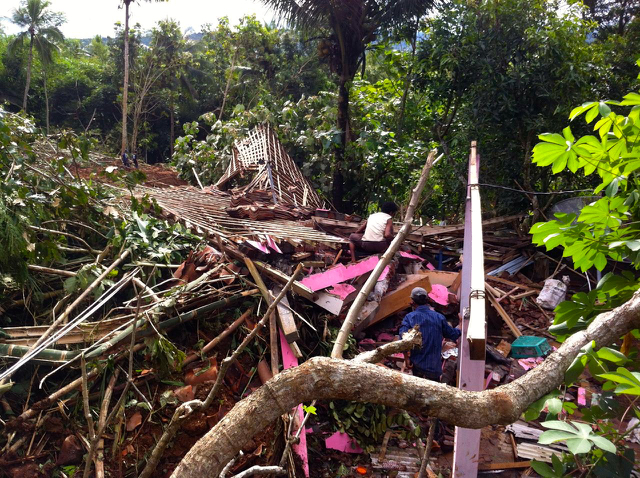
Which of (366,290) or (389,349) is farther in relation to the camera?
(366,290)

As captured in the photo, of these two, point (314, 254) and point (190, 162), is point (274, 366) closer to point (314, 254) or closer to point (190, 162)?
point (314, 254)

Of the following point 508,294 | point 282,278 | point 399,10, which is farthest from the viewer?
point 399,10

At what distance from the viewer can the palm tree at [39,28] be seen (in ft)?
83.6

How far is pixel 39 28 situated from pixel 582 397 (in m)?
30.0

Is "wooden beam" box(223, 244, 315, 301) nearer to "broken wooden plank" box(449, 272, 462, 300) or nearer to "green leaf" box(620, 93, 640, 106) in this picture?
"broken wooden plank" box(449, 272, 462, 300)

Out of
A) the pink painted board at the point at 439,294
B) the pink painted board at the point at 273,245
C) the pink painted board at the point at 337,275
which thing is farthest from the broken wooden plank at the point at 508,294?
the pink painted board at the point at 273,245

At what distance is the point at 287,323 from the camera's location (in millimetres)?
4410

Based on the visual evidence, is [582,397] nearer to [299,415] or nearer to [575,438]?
[299,415]

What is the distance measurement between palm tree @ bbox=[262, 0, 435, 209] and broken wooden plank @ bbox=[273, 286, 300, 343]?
19.2 feet

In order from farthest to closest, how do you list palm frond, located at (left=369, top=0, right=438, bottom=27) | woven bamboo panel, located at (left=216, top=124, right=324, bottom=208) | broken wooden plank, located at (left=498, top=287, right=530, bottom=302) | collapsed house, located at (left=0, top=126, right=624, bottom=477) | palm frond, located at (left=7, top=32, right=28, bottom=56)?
1. palm frond, located at (left=7, top=32, right=28, bottom=56)
2. palm frond, located at (left=369, top=0, right=438, bottom=27)
3. woven bamboo panel, located at (left=216, top=124, right=324, bottom=208)
4. broken wooden plank, located at (left=498, top=287, right=530, bottom=302)
5. collapsed house, located at (left=0, top=126, right=624, bottom=477)

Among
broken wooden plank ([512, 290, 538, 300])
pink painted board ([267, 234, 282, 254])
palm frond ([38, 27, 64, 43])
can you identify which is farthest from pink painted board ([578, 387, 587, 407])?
palm frond ([38, 27, 64, 43])

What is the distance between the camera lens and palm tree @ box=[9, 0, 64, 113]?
25.5m

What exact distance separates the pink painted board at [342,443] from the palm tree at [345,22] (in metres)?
6.67

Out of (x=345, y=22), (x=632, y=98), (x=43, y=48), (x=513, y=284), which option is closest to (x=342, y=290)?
(x=513, y=284)
